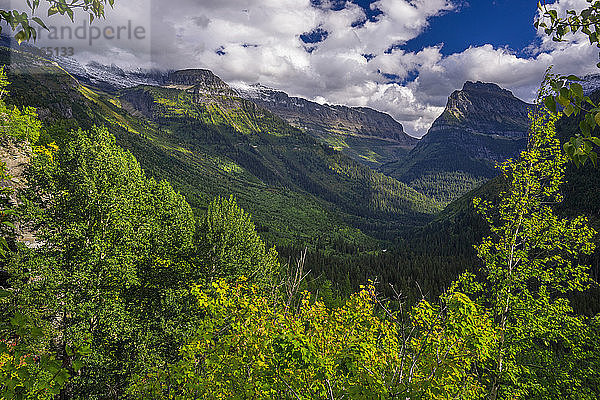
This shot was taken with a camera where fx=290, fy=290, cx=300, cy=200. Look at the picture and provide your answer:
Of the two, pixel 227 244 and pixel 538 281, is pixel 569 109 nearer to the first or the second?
pixel 538 281

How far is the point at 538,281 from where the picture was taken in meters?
12.4

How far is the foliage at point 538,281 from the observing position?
11227 millimetres

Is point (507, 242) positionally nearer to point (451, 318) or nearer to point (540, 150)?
point (540, 150)

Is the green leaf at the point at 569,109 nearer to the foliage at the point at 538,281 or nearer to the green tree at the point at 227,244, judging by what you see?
the foliage at the point at 538,281

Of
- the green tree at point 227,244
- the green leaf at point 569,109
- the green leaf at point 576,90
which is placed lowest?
the green tree at point 227,244

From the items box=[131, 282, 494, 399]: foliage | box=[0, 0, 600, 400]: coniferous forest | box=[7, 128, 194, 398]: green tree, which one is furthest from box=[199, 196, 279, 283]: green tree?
box=[131, 282, 494, 399]: foliage

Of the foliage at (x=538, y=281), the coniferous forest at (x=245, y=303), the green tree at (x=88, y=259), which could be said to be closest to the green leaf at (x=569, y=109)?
the coniferous forest at (x=245, y=303)

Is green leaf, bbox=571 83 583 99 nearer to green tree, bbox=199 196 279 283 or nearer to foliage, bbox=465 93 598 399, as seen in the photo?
foliage, bbox=465 93 598 399

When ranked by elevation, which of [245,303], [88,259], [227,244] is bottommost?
[227,244]

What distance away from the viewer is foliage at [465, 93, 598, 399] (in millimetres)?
11227

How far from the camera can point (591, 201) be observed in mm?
168500

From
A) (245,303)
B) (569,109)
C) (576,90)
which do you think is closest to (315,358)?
(245,303)

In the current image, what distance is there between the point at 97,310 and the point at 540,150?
24.2 metres

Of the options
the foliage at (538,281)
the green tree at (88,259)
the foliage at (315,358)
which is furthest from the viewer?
the green tree at (88,259)
